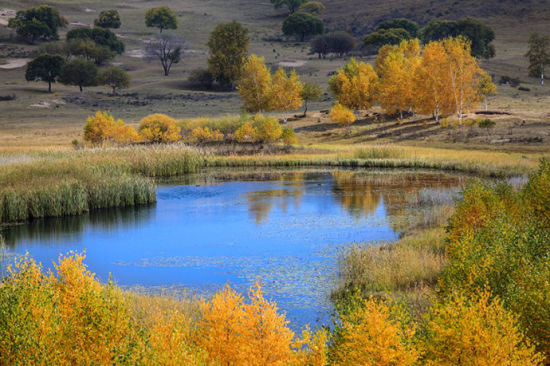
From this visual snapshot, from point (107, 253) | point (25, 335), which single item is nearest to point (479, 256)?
point (25, 335)

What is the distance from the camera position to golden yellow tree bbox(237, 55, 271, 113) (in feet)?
239

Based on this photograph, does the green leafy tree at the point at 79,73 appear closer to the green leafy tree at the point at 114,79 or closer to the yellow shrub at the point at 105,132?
the green leafy tree at the point at 114,79

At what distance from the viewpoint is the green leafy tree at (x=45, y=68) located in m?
95.6

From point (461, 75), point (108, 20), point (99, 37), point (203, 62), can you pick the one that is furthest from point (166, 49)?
point (461, 75)

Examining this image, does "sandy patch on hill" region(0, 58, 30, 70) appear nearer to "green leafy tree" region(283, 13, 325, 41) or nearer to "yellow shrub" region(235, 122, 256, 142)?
"green leafy tree" region(283, 13, 325, 41)

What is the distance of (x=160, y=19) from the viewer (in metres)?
136

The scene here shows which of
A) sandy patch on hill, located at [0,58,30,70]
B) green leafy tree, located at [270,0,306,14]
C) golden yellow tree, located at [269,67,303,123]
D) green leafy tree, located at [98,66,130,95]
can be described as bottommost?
golden yellow tree, located at [269,67,303,123]

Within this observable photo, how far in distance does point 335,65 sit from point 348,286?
313 feet

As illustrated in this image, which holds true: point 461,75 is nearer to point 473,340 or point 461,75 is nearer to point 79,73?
point 473,340

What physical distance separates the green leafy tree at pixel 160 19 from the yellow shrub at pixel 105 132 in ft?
277

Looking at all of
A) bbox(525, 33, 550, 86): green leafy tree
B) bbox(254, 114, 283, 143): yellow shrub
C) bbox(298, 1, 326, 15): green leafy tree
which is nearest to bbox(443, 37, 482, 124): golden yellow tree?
bbox(254, 114, 283, 143): yellow shrub

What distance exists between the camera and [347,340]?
26.9 ft

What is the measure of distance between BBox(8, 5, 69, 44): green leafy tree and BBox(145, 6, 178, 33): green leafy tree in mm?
19031

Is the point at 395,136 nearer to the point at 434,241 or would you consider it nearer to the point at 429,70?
the point at 429,70
